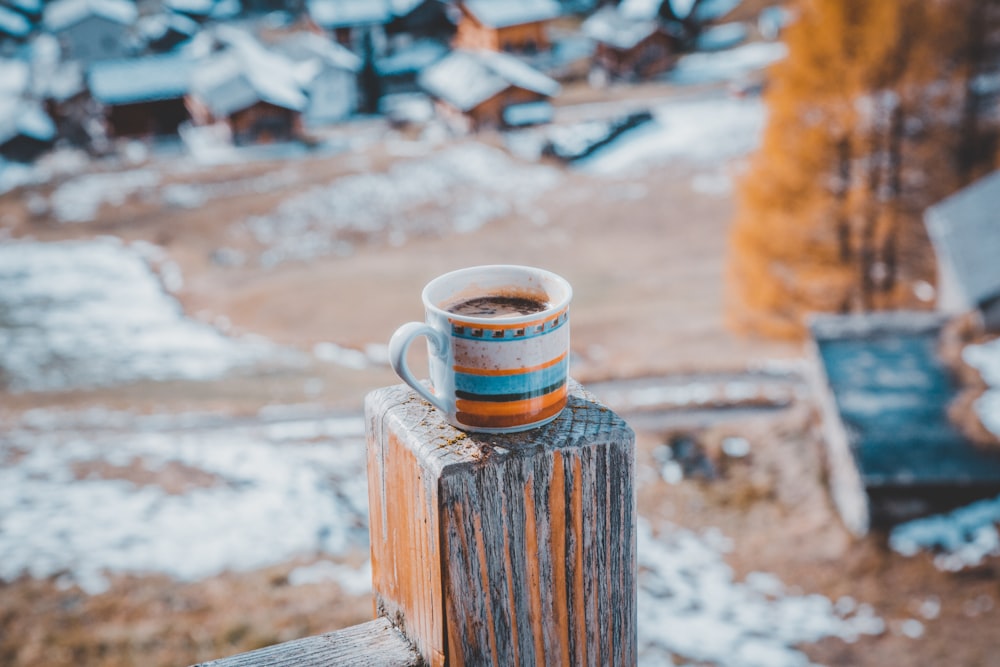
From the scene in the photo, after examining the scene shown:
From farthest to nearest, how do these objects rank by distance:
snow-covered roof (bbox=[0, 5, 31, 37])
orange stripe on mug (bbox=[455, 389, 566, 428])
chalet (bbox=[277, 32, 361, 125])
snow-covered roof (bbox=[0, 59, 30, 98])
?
1. snow-covered roof (bbox=[0, 5, 31, 37])
2. snow-covered roof (bbox=[0, 59, 30, 98])
3. chalet (bbox=[277, 32, 361, 125])
4. orange stripe on mug (bbox=[455, 389, 566, 428])

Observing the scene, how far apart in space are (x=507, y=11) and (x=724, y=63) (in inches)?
556

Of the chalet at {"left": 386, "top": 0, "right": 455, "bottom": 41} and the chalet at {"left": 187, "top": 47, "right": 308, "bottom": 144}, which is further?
the chalet at {"left": 386, "top": 0, "right": 455, "bottom": 41}

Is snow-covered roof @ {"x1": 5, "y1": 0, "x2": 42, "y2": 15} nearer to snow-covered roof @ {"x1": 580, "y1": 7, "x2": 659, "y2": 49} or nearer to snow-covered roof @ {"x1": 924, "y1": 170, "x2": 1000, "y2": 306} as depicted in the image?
snow-covered roof @ {"x1": 580, "y1": 7, "x2": 659, "y2": 49}

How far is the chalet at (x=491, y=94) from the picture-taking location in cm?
4425

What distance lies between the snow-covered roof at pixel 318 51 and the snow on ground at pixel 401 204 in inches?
530

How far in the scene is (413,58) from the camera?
177 feet

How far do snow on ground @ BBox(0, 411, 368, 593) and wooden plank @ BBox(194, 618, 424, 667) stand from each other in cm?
877

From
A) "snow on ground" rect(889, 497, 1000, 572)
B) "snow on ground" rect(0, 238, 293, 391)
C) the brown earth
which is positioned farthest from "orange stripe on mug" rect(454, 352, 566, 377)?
"snow on ground" rect(0, 238, 293, 391)

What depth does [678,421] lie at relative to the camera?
15.6 metres

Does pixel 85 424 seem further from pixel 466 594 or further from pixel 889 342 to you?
pixel 466 594

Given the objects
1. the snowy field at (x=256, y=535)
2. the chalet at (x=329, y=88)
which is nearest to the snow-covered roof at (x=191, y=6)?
the chalet at (x=329, y=88)

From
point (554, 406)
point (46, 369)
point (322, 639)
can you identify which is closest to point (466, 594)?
point (322, 639)

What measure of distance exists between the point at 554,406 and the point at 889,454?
11.4 m

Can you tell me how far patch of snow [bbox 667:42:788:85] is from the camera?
49219 millimetres
